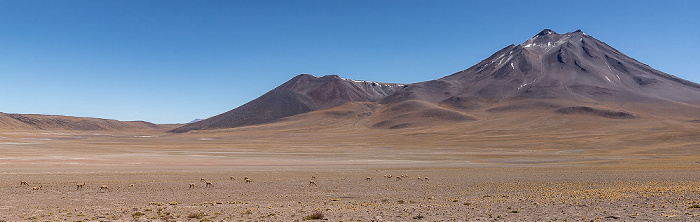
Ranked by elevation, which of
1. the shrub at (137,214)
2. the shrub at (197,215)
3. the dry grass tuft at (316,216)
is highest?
the shrub at (137,214)

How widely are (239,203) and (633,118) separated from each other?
537ft

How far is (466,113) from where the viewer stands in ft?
603

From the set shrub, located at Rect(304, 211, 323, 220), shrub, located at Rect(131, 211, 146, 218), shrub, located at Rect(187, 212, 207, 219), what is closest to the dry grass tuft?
shrub, located at Rect(304, 211, 323, 220)

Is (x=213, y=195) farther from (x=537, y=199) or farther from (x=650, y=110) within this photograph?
(x=650, y=110)

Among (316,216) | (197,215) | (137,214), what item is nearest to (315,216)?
(316,216)

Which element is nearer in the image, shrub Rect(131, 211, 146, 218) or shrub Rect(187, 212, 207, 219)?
shrub Rect(187, 212, 207, 219)

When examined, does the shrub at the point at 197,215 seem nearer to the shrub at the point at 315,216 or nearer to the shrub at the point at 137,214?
the shrub at the point at 137,214

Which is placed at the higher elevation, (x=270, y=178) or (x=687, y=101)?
(x=687, y=101)

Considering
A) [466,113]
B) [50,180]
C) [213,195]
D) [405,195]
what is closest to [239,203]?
[213,195]

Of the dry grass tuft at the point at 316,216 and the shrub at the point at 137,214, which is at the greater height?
the shrub at the point at 137,214

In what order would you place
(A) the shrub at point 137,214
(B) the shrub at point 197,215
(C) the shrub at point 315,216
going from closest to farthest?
1. (C) the shrub at point 315,216
2. (B) the shrub at point 197,215
3. (A) the shrub at point 137,214

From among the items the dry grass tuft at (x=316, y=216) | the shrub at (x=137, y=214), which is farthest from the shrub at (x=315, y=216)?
the shrub at (x=137, y=214)

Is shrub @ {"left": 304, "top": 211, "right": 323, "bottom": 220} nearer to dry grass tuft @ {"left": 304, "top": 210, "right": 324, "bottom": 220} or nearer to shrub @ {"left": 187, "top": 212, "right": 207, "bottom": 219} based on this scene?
dry grass tuft @ {"left": 304, "top": 210, "right": 324, "bottom": 220}

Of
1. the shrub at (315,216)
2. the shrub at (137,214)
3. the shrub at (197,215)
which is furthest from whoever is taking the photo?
the shrub at (137,214)
